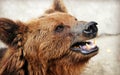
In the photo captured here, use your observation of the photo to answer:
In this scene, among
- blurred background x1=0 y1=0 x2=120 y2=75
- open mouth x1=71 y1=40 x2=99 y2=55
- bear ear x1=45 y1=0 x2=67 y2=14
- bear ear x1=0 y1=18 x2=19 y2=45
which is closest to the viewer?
bear ear x1=0 y1=18 x2=19 y2=45

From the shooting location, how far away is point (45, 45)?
4.35m

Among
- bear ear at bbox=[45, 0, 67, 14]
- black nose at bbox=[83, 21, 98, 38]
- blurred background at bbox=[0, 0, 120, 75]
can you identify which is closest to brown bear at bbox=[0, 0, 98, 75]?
black nose at bbox=[83, 21, 98, 38]

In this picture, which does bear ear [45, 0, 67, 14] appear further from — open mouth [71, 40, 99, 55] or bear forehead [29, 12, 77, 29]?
open mouth [71, 40, 99, 55]

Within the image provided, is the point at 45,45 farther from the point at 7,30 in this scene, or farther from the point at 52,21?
the point at 7,30

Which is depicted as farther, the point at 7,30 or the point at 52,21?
the point at 52,21

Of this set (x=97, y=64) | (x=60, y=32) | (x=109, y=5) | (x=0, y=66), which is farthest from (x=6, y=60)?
(x=109, y=5)

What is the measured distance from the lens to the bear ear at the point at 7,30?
4234 mm

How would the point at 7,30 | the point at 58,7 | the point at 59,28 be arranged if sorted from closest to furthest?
the point at 7,30, the point at 59,28, the point at 58,7

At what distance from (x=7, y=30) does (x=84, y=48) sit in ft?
2.59

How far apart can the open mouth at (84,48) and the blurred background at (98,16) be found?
1469 millimetres

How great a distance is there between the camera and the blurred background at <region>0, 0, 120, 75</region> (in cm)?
590

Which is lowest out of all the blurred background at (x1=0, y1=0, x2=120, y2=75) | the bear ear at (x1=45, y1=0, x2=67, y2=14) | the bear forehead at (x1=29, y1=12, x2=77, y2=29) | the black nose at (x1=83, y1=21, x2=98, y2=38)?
the blurred background at (x1=0, y1=0, x2=120, y2=75)

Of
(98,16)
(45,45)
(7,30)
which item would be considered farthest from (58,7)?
(98,16)

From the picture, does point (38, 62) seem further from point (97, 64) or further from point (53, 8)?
point (97, 64)
